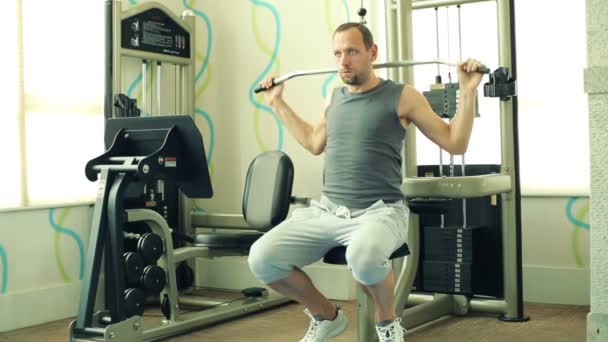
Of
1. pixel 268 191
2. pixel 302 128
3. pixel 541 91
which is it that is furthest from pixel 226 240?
pixel 541 91

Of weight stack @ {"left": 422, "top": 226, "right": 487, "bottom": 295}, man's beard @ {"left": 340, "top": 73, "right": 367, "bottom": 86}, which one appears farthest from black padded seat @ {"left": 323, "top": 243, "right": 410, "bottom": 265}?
weight stack @ {"left": 422, "top": 226, "right": 487, "bottom": 295}

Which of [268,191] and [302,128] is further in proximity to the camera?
[268,191]

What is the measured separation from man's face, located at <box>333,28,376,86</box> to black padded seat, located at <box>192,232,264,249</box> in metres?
1.10

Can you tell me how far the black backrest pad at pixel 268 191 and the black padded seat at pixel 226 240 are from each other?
0.73 feet

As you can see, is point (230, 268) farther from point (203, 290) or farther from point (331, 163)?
point (331, 163)

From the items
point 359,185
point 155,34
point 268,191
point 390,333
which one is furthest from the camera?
point 155,34

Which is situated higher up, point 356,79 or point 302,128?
point 356,79

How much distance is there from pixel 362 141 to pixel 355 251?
0.46 meters

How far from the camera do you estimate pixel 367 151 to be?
2795mm

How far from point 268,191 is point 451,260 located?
0.95 m

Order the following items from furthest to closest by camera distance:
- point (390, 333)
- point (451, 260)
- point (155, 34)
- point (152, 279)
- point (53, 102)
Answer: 1. point (155, 34)
2. point (53, 102)
3. point (451, 260)
4. point (152, 279)
5. point (390, 333)

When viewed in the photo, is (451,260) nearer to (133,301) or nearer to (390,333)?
(390,333)

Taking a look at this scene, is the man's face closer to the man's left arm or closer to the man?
the man

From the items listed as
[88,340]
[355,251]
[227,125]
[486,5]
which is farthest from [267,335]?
[486,5]
